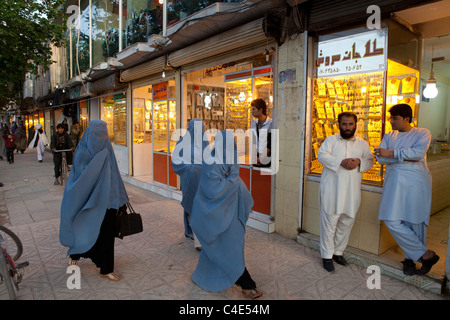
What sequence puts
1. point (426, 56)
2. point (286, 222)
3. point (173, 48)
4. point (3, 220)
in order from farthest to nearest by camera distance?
point (173, 48) → point (426, 56) → point (3, 220) → point (286, 222)

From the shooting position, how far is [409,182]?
3135 millimetres

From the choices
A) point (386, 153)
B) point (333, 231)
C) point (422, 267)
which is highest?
point (386, 153)

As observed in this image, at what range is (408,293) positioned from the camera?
3000 mm

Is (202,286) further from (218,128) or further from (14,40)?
(14,40)

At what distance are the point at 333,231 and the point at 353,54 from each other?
231 centimetres

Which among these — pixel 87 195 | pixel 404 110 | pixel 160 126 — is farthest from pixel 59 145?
pixel 404 110

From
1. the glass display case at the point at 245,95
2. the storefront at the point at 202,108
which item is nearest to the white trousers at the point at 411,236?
the storefront at the point at 202,108

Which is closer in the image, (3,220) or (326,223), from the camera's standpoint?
(326,223)

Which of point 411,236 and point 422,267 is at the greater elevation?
point 411,236

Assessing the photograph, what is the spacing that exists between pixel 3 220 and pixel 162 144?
3809mm

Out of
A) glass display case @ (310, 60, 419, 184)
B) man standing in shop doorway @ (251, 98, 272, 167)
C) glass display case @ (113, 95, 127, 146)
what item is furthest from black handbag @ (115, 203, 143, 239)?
glass display case @ (113, 95, 127, 146)

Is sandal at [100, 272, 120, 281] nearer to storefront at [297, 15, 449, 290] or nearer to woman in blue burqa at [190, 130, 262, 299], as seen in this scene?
woman in blue burqa at [190, 130, 262, 299]

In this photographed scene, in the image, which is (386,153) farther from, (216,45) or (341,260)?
(216,45)
